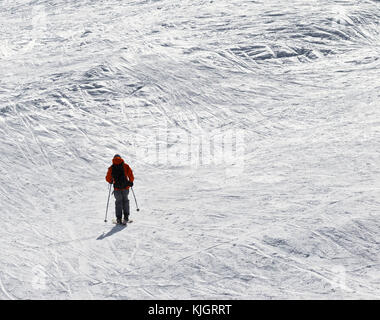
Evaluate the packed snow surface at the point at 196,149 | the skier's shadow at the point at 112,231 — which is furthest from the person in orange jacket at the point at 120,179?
the packed snow surface at the point at 196,149

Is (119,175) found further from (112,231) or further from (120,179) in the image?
(112,231)

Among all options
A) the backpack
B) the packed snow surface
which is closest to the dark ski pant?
the backpack

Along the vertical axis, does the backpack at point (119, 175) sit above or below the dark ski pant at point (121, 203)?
above

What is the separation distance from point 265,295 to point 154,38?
1771 cm

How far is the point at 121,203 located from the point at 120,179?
0.57m

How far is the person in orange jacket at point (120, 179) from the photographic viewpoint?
10.9 meters

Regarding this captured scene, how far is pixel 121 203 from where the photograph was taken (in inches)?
438

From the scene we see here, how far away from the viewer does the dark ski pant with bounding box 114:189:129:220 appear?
36.3 ft

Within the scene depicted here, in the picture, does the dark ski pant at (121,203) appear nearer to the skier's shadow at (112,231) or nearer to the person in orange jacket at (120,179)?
the person in orange jacket at (120,179)

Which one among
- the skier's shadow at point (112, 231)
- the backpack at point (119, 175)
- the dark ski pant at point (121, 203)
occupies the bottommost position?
the skier's shadow at point (112, 231)

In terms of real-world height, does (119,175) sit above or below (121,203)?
above

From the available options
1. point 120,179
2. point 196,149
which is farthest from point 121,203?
point 196,149

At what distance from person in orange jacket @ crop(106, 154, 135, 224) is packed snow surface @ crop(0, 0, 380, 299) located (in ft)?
1.68
